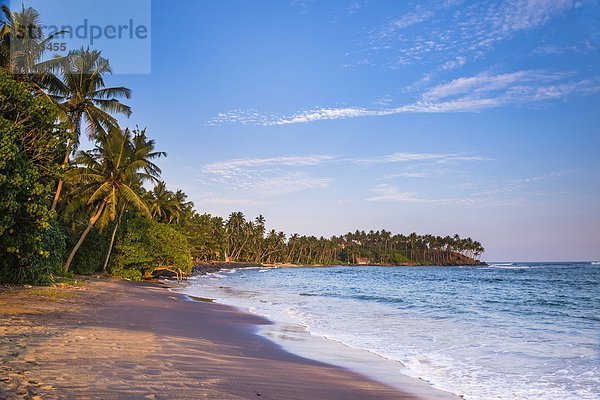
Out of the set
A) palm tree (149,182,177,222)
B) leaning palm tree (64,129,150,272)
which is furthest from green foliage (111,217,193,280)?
palm tree (149,182,177,222)

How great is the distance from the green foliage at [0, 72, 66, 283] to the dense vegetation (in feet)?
0.10

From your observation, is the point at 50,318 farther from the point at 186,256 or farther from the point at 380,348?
the point at 186,256

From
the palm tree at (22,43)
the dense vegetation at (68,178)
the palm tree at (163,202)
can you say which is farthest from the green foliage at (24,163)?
the palm tree at (163,202)

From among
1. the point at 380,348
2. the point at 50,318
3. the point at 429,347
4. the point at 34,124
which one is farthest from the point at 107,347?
the point at 34,124

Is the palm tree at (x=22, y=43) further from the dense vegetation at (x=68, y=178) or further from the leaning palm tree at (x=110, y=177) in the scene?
the leaning palm tree at (x=110, y=177)

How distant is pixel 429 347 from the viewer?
12.1 metres

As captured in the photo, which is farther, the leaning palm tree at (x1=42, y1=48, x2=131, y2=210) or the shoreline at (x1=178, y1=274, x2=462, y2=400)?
the leaning palm tree at (x1=42, y1=48, x2=131, y2=210)

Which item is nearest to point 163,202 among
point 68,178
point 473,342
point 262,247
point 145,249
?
point 145,249

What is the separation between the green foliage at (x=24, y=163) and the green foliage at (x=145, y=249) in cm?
2010

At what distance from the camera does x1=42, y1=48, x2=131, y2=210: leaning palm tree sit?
2348cm

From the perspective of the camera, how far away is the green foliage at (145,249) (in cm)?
3559

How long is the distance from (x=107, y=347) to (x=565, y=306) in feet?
89.0

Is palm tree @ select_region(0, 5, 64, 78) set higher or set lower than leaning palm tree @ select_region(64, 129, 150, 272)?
higher

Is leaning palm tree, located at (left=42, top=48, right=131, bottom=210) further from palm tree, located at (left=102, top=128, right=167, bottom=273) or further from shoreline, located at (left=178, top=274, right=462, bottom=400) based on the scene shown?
shoreline, located at (left=178, top=274, right=462, bottom=400)
